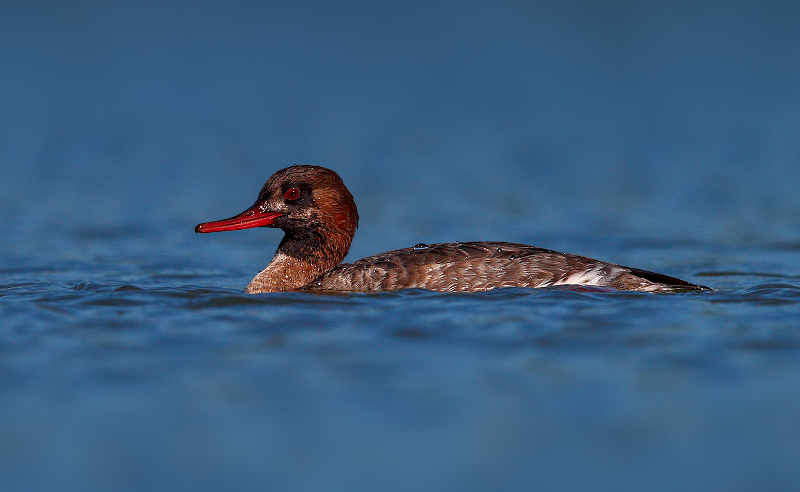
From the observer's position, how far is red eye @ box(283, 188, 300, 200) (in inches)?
396

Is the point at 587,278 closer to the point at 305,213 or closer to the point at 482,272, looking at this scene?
the point at 482,272

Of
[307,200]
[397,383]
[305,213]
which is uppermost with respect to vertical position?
[307,200]

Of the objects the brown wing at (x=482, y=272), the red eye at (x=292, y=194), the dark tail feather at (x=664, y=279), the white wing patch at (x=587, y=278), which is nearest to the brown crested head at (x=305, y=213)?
the red eye at (x=292, y=194)

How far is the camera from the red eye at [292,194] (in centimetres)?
1005

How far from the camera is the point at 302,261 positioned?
33.7 feet

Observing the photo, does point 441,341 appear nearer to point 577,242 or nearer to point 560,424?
point 560,424

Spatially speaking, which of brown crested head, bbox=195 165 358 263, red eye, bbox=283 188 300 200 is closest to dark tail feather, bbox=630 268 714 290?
brown crested head, bbox=195 165 358 263

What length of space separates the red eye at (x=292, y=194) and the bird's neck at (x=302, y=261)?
1.46 ft

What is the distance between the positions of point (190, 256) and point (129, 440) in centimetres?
721

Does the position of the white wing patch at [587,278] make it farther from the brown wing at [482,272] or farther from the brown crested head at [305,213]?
the brown crested head at [305,213]

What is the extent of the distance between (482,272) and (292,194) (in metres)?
1.98

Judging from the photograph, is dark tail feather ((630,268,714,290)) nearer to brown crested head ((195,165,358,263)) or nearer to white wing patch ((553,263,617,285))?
white wing patch ((553,263,617,285))

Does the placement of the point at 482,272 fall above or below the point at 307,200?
below

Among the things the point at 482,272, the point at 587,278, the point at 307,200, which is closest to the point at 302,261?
the point at 307,200
